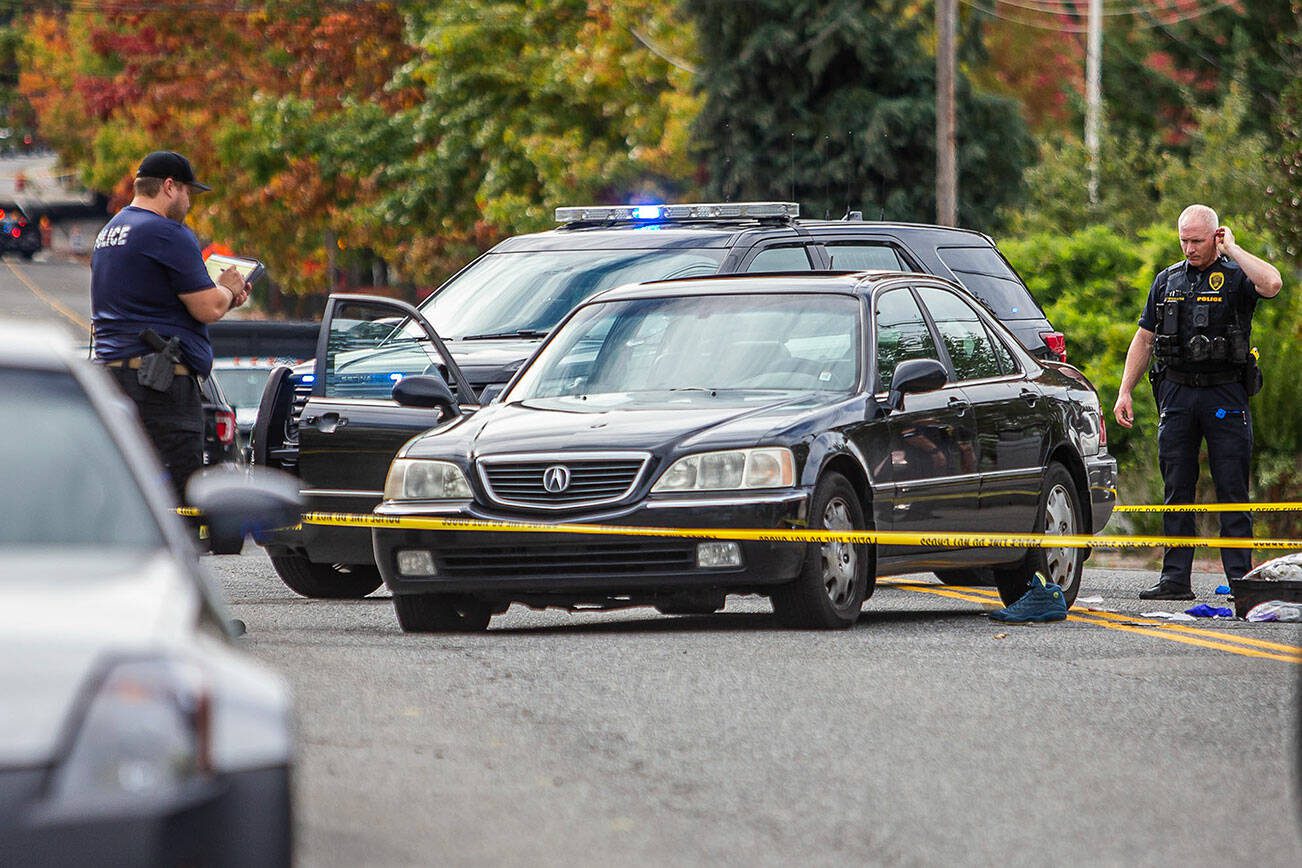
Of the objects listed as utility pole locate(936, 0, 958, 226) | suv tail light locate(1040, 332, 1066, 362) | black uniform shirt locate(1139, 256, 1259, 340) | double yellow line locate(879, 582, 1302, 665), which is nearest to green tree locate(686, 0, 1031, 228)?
utility pole locate(936, 0, 958, 226)

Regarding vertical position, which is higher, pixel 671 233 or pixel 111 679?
pixel 671 233

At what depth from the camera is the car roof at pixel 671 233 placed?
44.9 feet

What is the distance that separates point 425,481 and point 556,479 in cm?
63

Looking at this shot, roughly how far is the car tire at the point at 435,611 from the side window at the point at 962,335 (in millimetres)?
2729

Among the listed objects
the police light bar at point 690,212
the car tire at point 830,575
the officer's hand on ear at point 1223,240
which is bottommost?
the car tire at point 830,575

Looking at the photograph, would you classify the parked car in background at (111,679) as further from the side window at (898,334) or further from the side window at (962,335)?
the side window at (962,335)

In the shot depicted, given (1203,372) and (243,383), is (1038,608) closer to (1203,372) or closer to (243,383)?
(1203,372)

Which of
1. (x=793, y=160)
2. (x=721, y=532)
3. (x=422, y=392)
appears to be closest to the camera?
(x=721, y=532)

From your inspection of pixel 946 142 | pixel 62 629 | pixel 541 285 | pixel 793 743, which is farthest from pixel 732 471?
pixel 946 142

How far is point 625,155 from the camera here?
4309cm

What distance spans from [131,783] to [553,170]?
38954 mm

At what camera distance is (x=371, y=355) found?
1184 centimetres

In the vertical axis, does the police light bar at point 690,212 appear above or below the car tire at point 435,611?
above

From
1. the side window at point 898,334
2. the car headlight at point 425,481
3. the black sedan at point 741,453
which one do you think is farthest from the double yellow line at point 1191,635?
the car headlight at point 425,481
